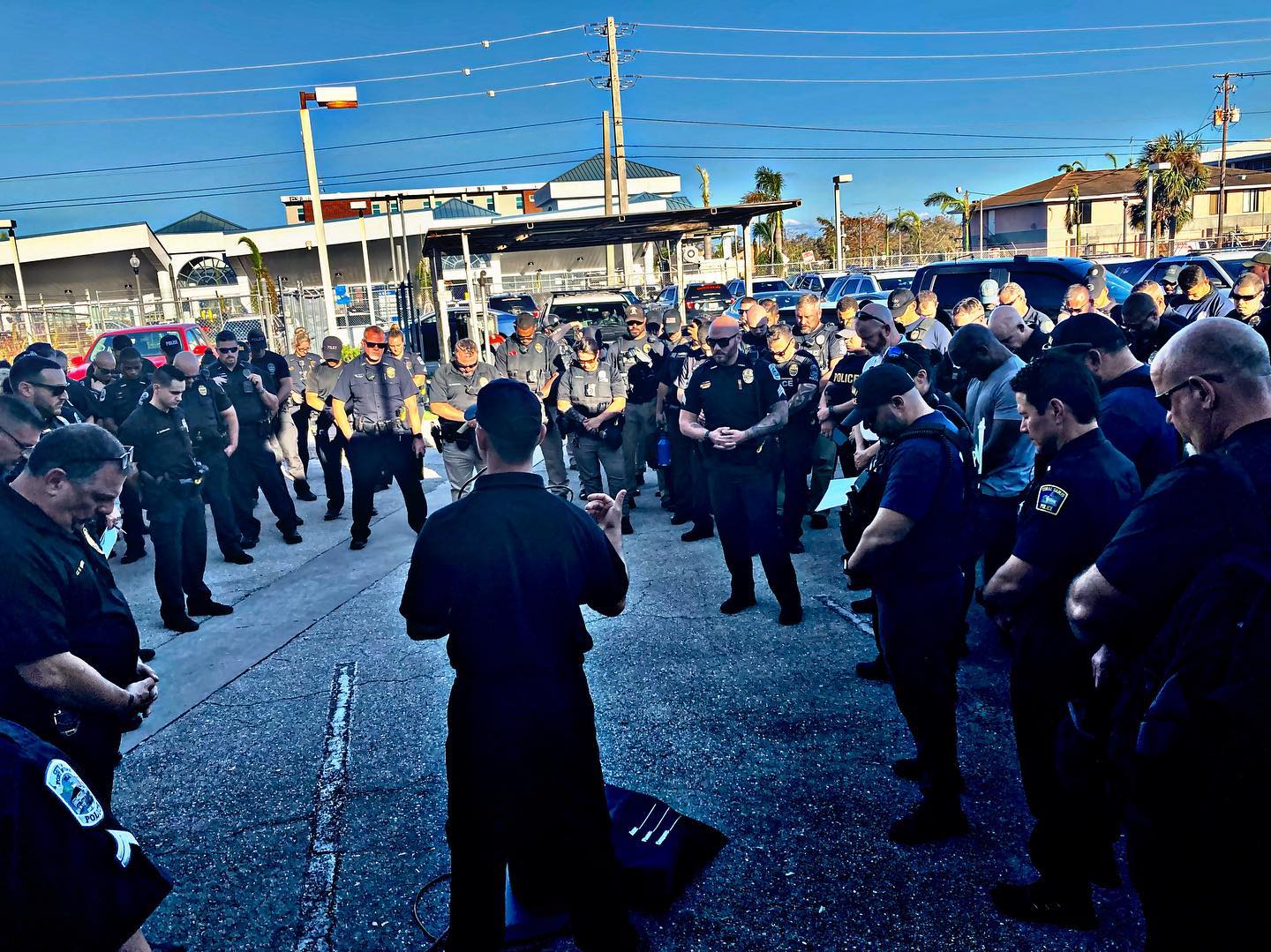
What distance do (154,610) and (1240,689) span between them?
7.20 metres

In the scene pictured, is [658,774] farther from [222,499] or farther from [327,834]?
[222,499]

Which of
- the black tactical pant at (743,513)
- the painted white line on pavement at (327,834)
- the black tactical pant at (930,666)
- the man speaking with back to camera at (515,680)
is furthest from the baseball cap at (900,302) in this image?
the man speaking with back to camera at (515,680)

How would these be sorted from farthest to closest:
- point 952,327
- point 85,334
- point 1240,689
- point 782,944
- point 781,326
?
point 85,334
point 952,327
point 781,326
point 782,944
point 1240,689

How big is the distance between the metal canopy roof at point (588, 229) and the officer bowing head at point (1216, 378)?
12.1 m

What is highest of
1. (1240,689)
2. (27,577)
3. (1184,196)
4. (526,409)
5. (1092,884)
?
(1184,196)

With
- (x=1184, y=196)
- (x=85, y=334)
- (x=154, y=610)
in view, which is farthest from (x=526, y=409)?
(x=1184, y=196)

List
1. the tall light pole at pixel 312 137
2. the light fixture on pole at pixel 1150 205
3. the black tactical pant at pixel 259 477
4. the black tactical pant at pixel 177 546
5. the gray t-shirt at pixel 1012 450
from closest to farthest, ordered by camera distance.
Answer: the gray t-shirt at pixel 1012 450 → the black tactical pant at pixel 177 546 → the black tactical pant at pixel 259 477 → the tall light pole at pixel 312 137 → the light fixture on pole at pixel 1150 205

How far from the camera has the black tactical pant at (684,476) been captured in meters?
8.25

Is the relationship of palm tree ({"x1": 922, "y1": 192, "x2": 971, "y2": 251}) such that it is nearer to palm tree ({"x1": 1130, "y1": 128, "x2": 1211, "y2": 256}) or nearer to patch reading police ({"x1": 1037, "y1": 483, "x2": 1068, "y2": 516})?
palm tree ({"x1": 1130, "y1": 128, "x2": 1211, "y2": 256})

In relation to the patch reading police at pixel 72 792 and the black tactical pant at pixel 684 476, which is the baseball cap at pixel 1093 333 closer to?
the black tactical pant at pixel 684 476

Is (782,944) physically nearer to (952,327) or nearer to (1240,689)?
(1240,689)

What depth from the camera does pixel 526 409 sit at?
262 centimetres

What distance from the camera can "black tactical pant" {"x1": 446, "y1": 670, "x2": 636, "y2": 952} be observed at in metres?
2.51

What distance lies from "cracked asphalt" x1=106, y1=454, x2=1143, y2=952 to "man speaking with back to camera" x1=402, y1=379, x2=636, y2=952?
127mm
